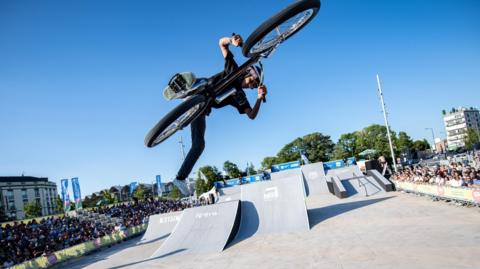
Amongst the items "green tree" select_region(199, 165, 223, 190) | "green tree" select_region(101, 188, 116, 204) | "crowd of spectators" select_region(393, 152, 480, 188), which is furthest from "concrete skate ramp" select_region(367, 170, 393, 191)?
"green tree" select_region(101, 188, 116, 204)

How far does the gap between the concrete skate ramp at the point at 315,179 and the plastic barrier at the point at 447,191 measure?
1064cm

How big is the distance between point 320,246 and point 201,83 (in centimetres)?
853

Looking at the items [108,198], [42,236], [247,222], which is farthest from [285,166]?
[108,198]

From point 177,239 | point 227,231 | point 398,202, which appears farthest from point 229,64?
point 398,202

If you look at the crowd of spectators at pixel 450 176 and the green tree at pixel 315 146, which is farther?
the green tree at pixel 315 146

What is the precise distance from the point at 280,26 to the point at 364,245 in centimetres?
851

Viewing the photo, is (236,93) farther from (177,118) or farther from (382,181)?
(382,181)

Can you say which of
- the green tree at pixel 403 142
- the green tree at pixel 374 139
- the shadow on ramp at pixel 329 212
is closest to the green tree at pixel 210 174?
the shadow on ramp at pixel 329 212

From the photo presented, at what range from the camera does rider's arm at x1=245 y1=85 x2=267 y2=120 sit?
7.26m

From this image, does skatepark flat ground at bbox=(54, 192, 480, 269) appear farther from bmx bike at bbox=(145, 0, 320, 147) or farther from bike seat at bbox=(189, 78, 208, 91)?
bike seat at bbox=(189, 78, 208, 91)

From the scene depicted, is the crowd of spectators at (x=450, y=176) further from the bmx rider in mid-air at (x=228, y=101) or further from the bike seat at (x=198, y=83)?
the bike seat at (x=198, y=83)

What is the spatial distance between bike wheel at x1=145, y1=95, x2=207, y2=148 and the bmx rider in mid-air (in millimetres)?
175

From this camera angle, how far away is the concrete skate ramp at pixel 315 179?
36031 millimetres

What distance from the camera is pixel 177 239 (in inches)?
682
